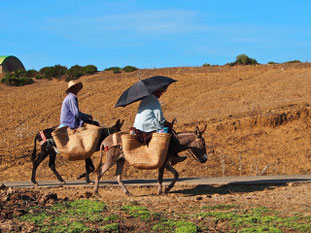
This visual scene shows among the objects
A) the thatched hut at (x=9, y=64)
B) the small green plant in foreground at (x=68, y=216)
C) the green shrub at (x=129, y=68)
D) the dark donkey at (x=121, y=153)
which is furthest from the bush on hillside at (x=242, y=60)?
the small green plant in foreground at (x=68, y=216)

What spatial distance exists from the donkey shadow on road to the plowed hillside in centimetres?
318

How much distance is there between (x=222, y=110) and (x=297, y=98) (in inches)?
153

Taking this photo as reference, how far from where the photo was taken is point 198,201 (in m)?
10.7

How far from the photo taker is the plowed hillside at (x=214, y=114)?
19016mm

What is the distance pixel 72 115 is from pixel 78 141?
0.76 metres

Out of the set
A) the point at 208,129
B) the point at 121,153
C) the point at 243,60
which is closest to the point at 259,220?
the point at 121,153

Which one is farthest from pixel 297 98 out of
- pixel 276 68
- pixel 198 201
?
pixel 198 201

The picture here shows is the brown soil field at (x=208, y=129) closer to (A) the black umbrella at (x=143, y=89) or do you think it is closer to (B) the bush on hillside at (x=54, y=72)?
A: (A) the black umbrella at (x=143, y=89)

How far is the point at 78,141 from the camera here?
1292cm

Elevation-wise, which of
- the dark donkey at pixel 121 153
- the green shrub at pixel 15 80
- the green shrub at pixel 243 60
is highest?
the green shrub at pixel 243 60

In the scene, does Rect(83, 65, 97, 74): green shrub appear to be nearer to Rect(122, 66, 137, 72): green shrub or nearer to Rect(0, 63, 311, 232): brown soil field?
Rect(0, 63, 311, 232): brown soil field

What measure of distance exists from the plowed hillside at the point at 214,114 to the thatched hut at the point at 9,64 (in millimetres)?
9269

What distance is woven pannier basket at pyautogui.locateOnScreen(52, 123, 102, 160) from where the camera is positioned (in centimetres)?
1286

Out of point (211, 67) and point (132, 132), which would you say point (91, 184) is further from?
point (211, 67)
